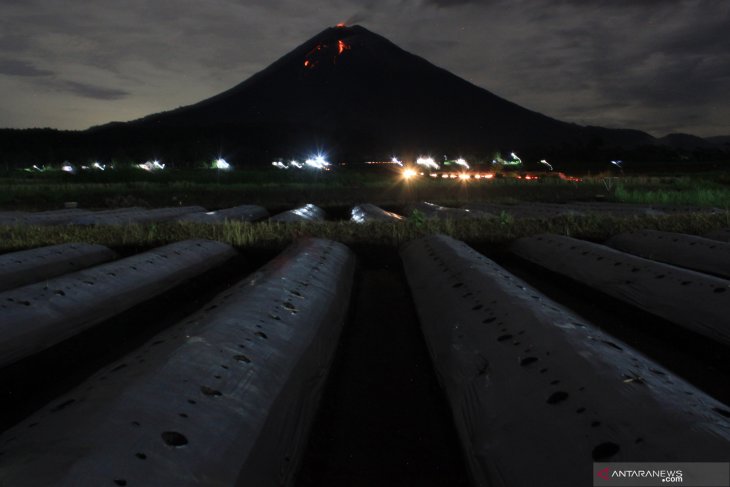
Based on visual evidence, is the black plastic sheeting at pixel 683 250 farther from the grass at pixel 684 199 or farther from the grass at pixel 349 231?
the grass at pixel 684 199

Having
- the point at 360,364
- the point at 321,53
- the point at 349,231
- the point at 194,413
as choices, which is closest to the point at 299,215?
the point at 349,231

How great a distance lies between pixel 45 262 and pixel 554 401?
6020 millimetres

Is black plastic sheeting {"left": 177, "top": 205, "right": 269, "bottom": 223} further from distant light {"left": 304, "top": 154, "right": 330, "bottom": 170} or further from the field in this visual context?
distant light {"left": 304, "top": 154, "right": 330, "bottom": 170}

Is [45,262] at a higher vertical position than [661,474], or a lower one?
lower

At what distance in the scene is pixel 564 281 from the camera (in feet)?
20.6

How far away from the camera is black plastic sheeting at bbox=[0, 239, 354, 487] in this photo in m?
1.75

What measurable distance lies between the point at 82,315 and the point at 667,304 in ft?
15.6

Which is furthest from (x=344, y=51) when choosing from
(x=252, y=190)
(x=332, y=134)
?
(x=252, y=190)

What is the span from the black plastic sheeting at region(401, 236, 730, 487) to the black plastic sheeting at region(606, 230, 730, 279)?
12.2 ft

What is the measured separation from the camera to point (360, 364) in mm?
3896

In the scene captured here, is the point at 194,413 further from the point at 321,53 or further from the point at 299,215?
the point at 321,53

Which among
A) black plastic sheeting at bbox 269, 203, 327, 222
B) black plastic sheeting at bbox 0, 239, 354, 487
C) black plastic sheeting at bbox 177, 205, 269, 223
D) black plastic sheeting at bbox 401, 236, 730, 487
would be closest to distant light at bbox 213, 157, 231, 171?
black plastic sheeting at bbox 177, 205, 269, 223

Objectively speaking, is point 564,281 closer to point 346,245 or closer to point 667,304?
point 667,304

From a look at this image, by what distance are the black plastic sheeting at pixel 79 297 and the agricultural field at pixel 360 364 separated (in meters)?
0.02
